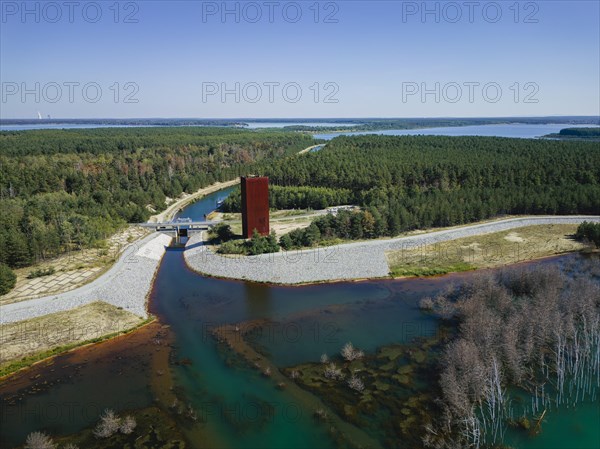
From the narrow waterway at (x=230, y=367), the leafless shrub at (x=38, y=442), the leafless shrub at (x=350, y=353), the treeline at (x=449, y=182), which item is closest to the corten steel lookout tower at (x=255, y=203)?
the narrow waterway at (x=230, y=367)

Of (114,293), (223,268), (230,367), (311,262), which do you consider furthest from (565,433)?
(114,293)

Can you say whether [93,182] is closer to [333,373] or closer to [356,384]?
[333,373]

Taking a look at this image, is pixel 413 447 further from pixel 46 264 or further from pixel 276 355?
pixel 46 264

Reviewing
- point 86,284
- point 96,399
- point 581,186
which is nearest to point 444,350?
point 96,399

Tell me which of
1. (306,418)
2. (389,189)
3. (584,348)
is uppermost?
(389,189)

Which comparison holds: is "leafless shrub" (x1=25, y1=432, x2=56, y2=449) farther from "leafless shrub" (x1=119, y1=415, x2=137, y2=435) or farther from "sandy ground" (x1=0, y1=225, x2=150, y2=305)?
"sandy ground" (x1=0, y1=225, x2=150, y2=305)

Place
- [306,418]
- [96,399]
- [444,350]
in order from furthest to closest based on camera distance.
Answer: [444,350], [96,399], [306,418]

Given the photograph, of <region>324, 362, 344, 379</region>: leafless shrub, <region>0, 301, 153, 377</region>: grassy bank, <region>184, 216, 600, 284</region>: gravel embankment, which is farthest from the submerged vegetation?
<region>0, 301, 153, 377</region>: grassy bank
